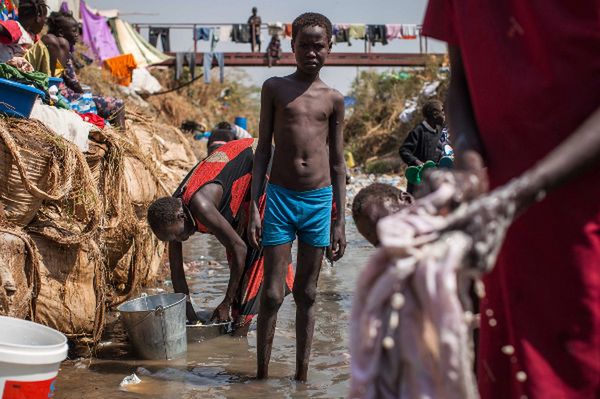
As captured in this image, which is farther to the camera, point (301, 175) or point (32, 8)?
point (32, 8)

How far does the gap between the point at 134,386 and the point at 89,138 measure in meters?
1.61

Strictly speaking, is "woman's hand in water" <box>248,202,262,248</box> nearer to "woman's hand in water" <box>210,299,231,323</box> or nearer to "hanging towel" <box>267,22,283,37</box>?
"woman's hand in water" <box>210,299,231,323</box>

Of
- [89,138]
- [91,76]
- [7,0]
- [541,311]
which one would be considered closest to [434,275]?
[541,311]

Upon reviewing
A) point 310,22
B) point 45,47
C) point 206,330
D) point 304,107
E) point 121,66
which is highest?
point 121,66

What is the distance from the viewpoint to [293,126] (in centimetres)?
401

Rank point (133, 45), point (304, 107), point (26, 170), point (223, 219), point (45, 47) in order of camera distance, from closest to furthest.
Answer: point (304, 107), point (26, 170), point (223, 219), point (45, 47), point (133, 45)

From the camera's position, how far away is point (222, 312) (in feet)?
16.9

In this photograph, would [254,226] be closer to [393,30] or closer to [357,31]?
[357,31]

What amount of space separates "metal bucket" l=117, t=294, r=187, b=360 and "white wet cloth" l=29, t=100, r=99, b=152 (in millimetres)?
988

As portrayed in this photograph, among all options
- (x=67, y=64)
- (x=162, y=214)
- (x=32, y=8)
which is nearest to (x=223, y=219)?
(x=162, y=214)

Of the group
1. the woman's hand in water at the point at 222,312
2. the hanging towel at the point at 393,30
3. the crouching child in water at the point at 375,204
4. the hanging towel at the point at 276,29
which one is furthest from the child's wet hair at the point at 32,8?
the hanging towel at the point at 393,30

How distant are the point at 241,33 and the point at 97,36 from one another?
632 cm

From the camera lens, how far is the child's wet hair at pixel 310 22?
405cm

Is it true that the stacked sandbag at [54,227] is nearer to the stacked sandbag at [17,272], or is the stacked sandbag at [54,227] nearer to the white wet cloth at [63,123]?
the stacked sandbag at [17,272]
